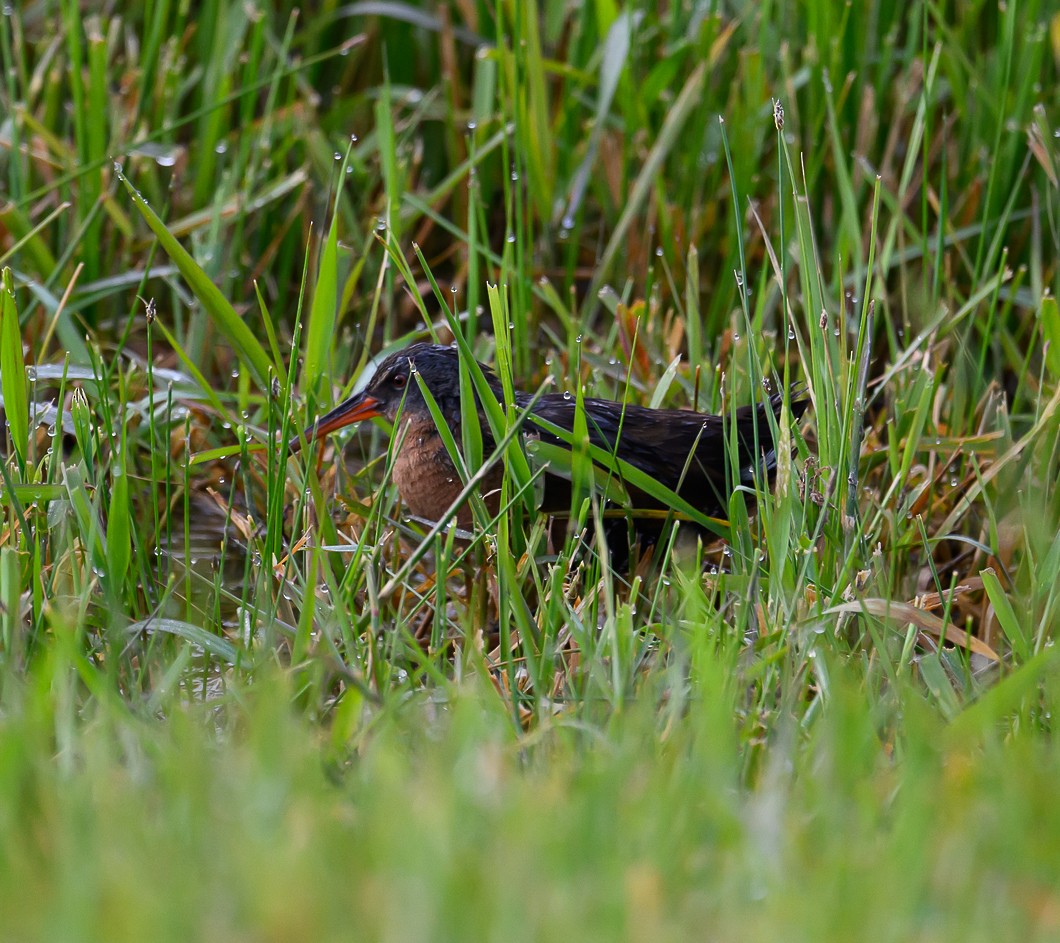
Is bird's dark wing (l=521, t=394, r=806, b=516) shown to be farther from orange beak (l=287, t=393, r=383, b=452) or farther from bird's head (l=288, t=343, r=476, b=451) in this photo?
orange beak (l=287, t=393, r=383, b=452)

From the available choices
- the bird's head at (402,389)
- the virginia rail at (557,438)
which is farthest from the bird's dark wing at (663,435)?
the bird's head at (402,389)

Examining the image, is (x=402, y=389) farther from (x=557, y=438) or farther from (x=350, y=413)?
(x=557, y=438)

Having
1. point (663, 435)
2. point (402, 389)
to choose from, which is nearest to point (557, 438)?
point (663, 435)

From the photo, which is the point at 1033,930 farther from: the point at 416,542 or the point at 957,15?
the point at 957,15

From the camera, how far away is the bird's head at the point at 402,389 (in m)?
3.05

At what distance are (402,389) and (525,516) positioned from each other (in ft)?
1.44

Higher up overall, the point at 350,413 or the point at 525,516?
the point at 350,413

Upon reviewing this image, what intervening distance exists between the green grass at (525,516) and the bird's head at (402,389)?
57mm

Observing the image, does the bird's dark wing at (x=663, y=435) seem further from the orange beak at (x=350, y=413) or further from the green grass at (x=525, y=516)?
the orange beak at (x=350, y=413)

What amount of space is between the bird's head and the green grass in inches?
2.2

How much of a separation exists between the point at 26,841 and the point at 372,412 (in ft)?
5.64

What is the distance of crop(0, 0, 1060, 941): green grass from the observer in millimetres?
1368

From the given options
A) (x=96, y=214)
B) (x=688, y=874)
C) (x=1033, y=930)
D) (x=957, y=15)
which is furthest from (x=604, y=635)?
(x=957, y=15)

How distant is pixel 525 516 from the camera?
9.24 feet
